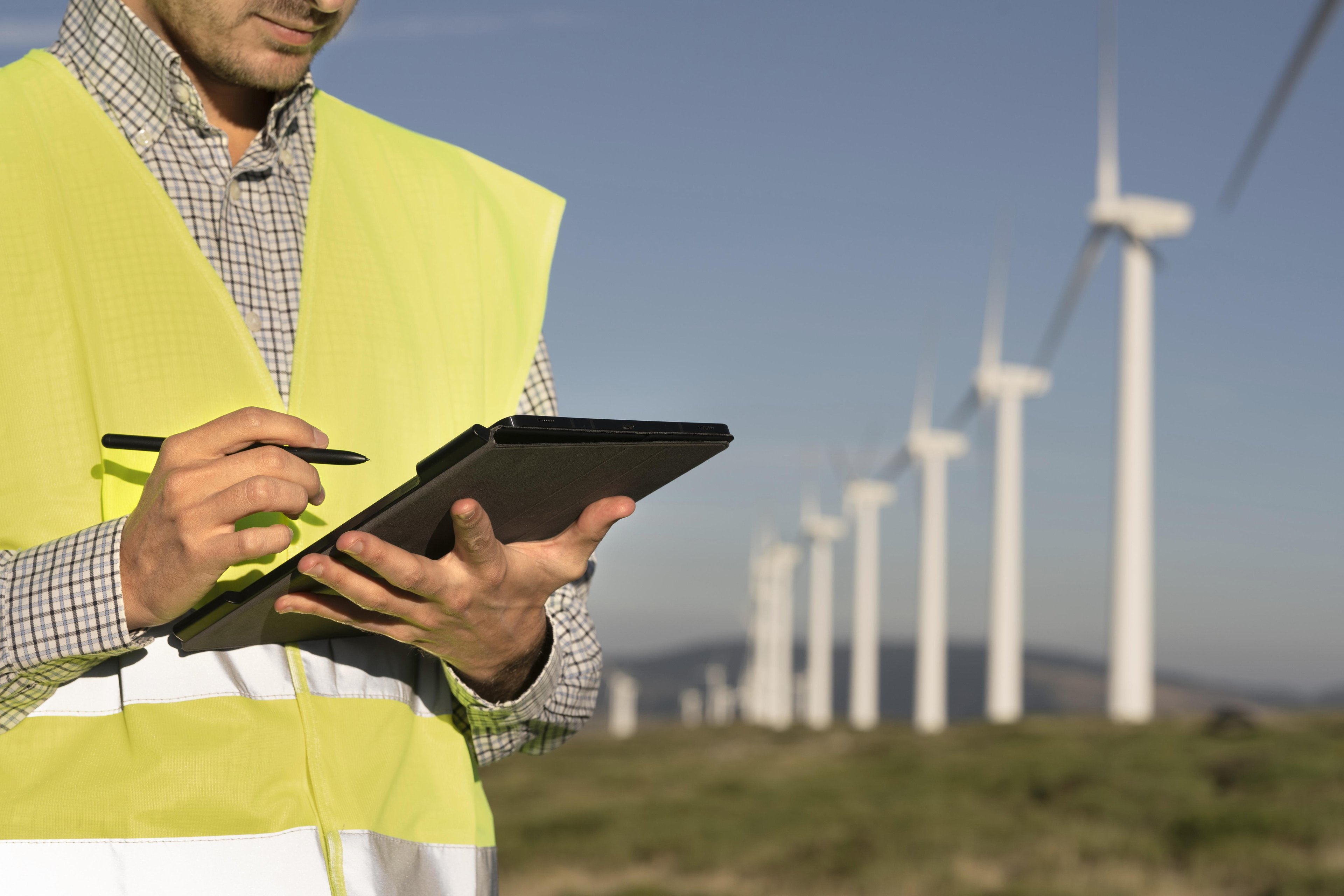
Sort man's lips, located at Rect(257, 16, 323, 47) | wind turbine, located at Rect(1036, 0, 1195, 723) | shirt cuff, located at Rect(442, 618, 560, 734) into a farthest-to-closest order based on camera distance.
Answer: wind turbine, located at Rect(1036, 0, 1195, 723) → man's lips, located at Rect(257, 16, 323, 47) → shirt cuff, located at Rect(442, 618, 560, 734)

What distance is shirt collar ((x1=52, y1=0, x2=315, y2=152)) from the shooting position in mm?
2711

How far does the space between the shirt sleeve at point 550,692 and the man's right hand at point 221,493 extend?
2.31 ft

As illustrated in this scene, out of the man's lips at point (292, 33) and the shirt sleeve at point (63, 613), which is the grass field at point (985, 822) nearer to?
the man's lips at point (292, 33)

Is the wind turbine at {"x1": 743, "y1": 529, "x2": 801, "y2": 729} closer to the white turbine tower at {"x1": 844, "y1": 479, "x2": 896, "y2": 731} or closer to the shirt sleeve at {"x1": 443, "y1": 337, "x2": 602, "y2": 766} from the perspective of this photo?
the white turbine tower at {"x1": 844, "y1": 479, "x2": 896, "y2": 731}

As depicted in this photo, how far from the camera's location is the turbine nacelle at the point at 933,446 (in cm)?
6388

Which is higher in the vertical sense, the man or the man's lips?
the man's lips

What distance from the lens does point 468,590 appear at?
2.27 meters

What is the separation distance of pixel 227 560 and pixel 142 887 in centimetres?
60

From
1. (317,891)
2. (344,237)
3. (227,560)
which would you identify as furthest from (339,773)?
(344,237)

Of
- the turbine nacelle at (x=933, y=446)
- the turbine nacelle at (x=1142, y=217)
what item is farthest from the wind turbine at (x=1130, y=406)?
the turbine nacelle at (x=933, y=446)

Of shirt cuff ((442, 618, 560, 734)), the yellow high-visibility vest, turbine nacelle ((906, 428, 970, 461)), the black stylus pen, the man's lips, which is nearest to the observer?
the black stylus pen

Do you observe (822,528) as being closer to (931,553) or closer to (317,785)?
(931,553)

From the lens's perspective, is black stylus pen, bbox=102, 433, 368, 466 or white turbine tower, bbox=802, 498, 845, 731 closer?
black stylus pen, bbox=102, 433, 368, 466

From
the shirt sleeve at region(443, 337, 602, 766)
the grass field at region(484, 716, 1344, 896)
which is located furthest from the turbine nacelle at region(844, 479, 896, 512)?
the shirt sleeve at region(443, 337, 602, 766)
